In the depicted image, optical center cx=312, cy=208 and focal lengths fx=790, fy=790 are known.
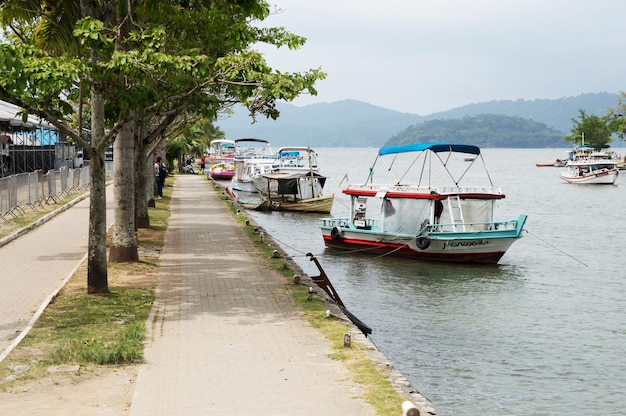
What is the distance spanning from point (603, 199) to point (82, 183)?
4036 centimetres

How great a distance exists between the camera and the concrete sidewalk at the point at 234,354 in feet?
27.5

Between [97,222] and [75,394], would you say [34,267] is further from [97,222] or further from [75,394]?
[75,394]

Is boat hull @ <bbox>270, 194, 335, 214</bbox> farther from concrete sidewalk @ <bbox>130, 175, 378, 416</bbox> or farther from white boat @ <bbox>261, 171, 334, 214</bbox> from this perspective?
concrete sidewalk @ <bbox>130, 175, 378, 416</bbox>

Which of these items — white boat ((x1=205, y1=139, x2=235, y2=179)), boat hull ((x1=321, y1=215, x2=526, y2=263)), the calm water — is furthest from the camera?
white boat ((x1=205, y1=139, x2=235, y2=179))

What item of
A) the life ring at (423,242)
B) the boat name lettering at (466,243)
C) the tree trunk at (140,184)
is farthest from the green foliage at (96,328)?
the boat name lettering at (466,243)

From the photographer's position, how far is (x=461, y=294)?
21.2 metres

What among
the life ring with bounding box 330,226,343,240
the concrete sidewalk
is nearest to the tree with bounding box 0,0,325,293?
the concrete sidewalk

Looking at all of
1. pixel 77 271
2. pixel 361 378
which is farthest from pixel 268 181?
pixel 361 378

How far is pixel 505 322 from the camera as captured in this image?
58.7ft

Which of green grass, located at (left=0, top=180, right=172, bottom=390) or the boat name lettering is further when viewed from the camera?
the boat name lettering

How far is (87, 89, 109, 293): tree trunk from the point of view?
45.7ft

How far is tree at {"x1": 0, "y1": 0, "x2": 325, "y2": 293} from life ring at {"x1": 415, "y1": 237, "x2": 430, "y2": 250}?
34.9 ft

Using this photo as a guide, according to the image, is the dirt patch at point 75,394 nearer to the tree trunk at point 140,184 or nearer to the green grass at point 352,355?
the green grass at point 352,355

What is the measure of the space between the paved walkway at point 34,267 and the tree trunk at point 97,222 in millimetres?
765
